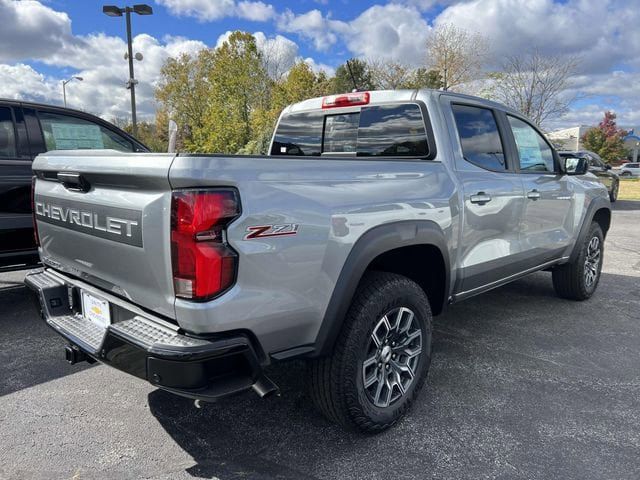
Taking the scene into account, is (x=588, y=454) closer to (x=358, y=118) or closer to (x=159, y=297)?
(x=159, y=297)

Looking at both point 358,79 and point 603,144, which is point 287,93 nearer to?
point 358,79

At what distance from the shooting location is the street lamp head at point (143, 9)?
1424 centimetres

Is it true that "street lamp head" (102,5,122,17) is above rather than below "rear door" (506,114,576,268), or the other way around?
above

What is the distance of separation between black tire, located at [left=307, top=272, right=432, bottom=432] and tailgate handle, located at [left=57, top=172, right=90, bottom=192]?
1.42 metres

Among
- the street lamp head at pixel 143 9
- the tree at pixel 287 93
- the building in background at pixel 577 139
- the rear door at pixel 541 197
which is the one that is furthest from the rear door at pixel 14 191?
the building in background at pixel 577 139

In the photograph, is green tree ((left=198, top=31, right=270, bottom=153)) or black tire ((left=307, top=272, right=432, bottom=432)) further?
green tree ((left=198, top=31, right=270, bottom=153))

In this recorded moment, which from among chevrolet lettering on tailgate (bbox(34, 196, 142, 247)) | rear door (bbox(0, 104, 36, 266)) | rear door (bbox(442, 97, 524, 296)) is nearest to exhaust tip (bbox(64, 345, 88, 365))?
chevrolet lettering on tailgate (bbox(34, 196, 142, 247))

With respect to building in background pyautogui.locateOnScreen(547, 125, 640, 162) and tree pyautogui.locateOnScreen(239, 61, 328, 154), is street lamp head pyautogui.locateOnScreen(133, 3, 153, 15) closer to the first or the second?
tree pyautogui.locateOnScreen(239, 61, 328, 154)

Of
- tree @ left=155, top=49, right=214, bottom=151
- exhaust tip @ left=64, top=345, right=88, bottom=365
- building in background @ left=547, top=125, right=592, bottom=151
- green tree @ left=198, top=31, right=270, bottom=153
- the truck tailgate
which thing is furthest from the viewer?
building in background @ left=547, top=125, right=592, bottom=151

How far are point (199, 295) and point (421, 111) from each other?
6.69 ft

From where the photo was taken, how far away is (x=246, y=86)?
82.5 feet

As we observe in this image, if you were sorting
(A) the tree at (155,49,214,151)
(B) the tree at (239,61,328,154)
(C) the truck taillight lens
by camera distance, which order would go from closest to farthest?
(C) the truck taillight lens → (B) the tree at (239,61,328,154) → (A) the tree at (155,49,214,151)

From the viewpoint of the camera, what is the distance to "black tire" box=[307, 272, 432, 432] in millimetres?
2398

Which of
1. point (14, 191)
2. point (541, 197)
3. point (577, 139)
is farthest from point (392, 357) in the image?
point (577, 139)
